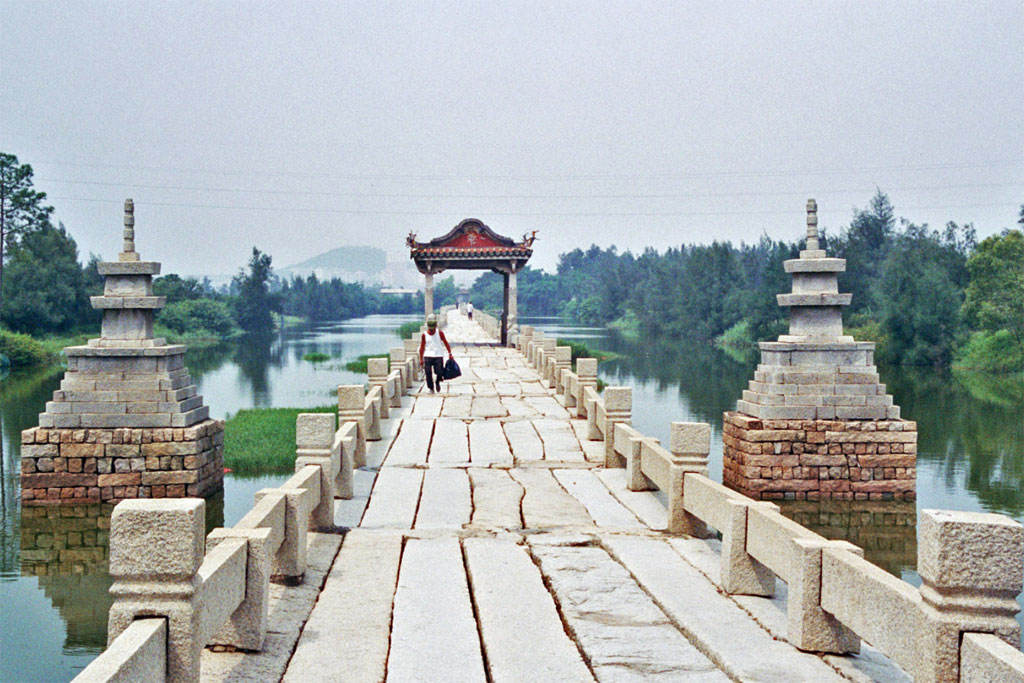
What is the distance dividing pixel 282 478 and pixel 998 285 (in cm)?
3488

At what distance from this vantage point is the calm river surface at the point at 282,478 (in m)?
10.2

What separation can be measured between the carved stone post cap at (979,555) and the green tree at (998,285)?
39890 millimetres

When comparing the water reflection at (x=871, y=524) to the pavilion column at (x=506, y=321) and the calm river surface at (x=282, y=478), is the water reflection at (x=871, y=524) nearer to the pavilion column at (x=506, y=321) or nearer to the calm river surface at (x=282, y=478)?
the calm river surface at (x=282, y=478)

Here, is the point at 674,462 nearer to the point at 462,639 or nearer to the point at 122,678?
the point at 462,639

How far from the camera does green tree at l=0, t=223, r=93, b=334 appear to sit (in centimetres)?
4672

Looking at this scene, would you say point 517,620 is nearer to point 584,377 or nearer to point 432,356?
point 584,377

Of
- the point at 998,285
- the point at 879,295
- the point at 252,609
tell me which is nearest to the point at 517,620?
the point at 252,609

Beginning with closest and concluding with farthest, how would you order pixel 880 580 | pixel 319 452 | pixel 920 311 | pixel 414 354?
1. pixel 880 580
2. pixel 319 452
3. pixel 414 354
4. pixel 920 311

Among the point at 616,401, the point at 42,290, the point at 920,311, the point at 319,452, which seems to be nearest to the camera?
the point at 319,452

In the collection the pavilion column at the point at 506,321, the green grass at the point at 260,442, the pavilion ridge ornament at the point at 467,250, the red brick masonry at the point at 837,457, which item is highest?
the pavilion ridge ornament at the point at 467,250

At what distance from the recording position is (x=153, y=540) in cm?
381

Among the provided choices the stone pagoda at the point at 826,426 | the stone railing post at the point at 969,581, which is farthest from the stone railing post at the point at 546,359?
the stone railing post at the point at 969,581

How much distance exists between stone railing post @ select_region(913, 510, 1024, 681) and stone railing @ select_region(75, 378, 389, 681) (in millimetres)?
3214

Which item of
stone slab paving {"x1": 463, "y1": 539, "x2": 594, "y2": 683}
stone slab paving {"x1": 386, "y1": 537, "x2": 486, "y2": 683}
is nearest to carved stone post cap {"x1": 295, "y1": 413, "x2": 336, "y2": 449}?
stone slab paving {"x1": 386, "y1": 537, "x2": 486, "y2": 683}
